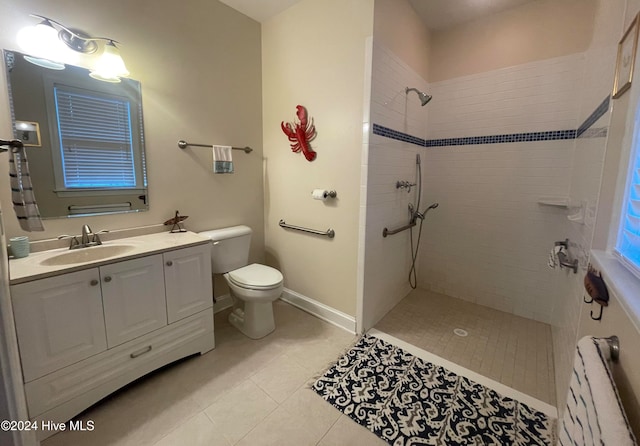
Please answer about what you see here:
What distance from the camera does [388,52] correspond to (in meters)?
2.04

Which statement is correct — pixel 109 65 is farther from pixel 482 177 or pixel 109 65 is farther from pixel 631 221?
pixel 482 177

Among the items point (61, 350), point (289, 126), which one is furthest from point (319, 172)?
point (61, 350)

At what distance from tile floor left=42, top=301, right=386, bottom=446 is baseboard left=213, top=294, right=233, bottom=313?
0.51 metres

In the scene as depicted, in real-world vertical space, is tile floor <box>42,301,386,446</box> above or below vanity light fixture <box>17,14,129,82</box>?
below

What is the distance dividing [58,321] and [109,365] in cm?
38

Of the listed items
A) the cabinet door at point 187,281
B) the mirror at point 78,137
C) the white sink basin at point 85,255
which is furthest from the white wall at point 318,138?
the white sink basin at point 85,255

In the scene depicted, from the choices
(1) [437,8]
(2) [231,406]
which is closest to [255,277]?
(2) [231,406]

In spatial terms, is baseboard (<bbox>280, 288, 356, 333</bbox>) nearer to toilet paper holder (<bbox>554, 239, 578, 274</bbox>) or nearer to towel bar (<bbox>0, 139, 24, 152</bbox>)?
toilet paper holder (<bbox>554, 239, 578, 274</bbox>)

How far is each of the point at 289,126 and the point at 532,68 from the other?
209cm

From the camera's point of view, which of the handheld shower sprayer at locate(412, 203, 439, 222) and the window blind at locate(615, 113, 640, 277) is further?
the handheld shower sprayer at locate(412, 203, 439, 222)

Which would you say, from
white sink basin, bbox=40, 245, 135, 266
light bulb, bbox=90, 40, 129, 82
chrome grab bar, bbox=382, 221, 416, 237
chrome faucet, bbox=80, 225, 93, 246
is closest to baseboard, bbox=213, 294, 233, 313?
white sink basin, bbox=40, 245, 135, 266

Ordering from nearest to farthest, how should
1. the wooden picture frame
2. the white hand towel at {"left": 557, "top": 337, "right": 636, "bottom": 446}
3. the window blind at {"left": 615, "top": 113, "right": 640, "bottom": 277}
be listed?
1. the white hand towel at {"left": 557, "top": 337, "right": 636, "bottom": 446}
2. the window blind at {"left": 615, "top": 113, "right": 640, "bottom": 277}
3. the wooden picture frame

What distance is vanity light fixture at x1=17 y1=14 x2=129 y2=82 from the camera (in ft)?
4.79

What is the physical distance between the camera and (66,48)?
1583mm
